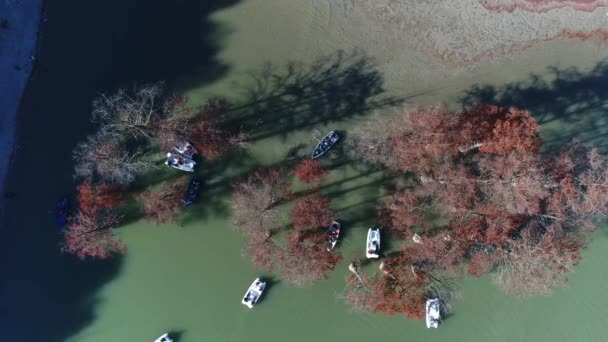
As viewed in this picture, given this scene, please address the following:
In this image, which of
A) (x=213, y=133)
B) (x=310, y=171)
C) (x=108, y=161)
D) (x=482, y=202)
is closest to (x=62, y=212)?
(x=108, y=161)

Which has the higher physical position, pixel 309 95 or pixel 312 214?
pixel 309 95

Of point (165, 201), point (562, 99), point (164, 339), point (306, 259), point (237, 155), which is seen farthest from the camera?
point (562, 99)

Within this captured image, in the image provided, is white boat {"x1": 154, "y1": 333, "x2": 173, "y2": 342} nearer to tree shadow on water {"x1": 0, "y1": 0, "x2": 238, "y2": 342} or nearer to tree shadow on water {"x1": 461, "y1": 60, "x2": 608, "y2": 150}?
tree shadow on water {"x1": 0, "y1": 0, "x2": 238, "y2": 342}

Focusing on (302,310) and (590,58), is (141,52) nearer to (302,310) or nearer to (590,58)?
(302,310)

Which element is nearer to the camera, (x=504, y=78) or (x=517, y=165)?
(x=517, y=165)

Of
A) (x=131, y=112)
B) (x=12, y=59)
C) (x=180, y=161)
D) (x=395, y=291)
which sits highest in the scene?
(x=12, y=59)

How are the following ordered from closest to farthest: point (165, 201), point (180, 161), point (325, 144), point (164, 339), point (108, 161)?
1. point (108, 161)
2. point (164, 339)
3. point (165, 201)
4. point (180, 161)
5. point (325, 144)

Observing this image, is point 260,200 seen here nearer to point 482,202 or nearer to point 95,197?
point 95,197

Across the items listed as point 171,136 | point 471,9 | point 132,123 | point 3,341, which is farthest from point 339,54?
point 3,341
